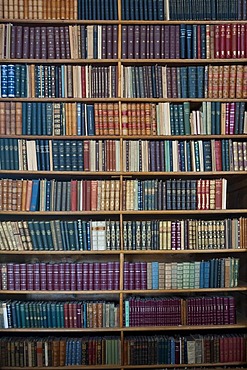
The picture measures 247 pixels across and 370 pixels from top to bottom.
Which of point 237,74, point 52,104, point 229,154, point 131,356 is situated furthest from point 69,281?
point 237,74

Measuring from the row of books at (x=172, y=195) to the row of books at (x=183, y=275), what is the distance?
0.38 metres

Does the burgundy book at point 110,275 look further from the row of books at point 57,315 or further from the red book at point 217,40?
the red book at point 217,40

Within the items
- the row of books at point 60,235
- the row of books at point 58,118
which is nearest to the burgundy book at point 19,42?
the row of books at point 58,118

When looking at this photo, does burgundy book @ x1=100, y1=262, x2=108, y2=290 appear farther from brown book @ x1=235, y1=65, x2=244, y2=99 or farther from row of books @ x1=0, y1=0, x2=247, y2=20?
row of books @ x1=0, y1=0, x2=247, y2=20

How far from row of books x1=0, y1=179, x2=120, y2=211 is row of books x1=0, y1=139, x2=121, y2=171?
10 centimetres

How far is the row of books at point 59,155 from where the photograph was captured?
2.97 metres

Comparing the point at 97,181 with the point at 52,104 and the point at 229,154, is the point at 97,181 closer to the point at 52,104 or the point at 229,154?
the point at 52,104

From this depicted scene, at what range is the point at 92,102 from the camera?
308 cm

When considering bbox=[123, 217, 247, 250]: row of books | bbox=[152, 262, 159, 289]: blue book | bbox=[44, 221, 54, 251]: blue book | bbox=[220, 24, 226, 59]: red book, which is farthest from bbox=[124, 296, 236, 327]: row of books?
bbox=[220, 24, 226, 59]: red book

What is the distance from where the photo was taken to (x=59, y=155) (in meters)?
2.99

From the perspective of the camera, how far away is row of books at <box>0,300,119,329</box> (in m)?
2.93

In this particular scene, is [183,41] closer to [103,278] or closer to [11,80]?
[11,80]

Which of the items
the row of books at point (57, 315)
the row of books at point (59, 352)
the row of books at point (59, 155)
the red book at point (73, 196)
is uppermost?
the row of books at point (59, 155)

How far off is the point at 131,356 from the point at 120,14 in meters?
2.30
